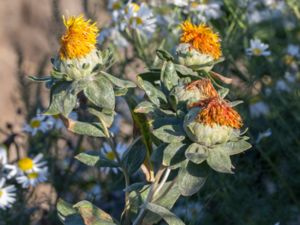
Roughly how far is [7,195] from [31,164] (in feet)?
0.70

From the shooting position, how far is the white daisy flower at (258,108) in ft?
10.3

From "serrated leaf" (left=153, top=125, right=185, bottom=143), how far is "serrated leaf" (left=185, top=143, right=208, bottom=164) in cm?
3

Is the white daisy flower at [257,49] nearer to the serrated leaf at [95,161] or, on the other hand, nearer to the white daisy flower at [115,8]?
the white daisy flower at [115,8]

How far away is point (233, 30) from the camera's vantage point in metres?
3.11

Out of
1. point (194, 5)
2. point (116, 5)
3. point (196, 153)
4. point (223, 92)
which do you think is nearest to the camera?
point (196, 153)

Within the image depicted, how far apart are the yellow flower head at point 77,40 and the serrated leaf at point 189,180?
36 centimetres

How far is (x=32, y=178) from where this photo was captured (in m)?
2.72

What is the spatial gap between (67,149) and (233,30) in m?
0.95

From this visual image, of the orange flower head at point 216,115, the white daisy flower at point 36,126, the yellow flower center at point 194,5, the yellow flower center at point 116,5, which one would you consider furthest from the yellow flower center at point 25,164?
the orange flower head at point 216,115

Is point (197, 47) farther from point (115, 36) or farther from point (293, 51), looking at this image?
point (293, 51)

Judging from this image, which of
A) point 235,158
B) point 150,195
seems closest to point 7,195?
point 235,158

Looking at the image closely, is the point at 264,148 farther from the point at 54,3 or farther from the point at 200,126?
the point at 200,126

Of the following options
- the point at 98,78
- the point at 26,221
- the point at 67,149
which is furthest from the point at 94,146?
the point at 98,78

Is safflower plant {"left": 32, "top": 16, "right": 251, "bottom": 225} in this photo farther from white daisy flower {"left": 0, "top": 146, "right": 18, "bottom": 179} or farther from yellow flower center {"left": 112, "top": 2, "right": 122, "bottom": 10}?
yellow flower center {"left": 112, "top": 2, "right": 122, "bottom": 10}
